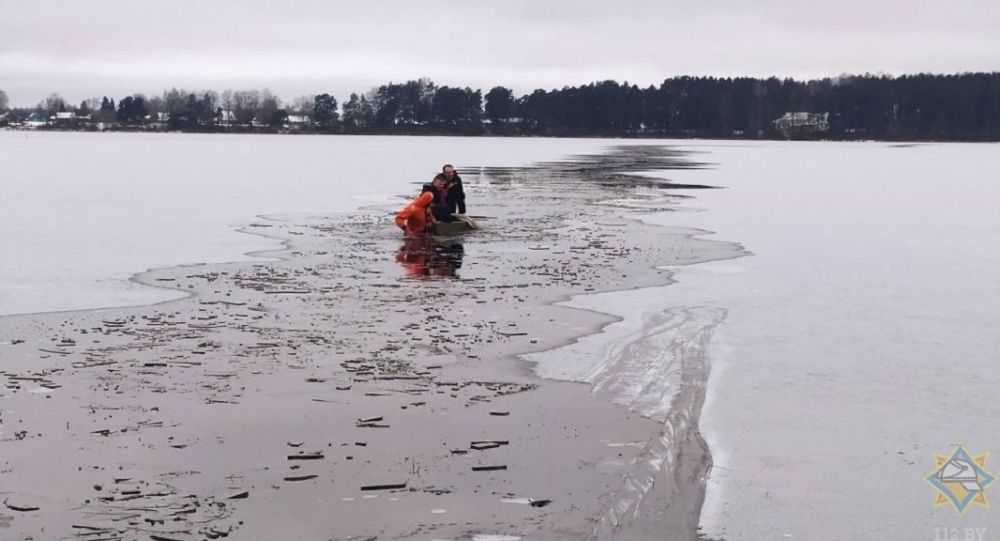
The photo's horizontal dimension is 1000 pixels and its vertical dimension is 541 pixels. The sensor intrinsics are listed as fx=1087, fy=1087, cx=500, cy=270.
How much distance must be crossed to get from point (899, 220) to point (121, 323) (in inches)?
604

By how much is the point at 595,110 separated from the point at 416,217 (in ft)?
421

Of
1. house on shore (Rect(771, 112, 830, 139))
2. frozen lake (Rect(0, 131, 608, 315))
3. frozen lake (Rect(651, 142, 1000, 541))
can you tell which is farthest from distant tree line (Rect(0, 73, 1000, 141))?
frozen lake (Rect(651, 142, 1000, 541))

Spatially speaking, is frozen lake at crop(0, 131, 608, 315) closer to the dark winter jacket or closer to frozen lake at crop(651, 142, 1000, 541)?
the dark winter jacket

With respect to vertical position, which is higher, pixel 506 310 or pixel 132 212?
pixel 132 212

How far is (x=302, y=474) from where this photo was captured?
5.37 metres

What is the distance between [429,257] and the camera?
14133 mm

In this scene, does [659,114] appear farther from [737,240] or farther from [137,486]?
[137,486]

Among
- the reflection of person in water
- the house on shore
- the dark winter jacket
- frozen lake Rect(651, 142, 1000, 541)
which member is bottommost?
frozen lake Rect(651, 142, 1000, 541)

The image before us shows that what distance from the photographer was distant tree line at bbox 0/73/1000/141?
135500 millimetres

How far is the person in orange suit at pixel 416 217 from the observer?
16.5 m

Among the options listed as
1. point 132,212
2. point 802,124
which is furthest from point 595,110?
point 132,212

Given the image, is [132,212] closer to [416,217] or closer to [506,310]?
[416,217]

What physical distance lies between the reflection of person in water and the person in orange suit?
275 mm

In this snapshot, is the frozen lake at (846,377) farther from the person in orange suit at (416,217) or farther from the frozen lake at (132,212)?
the frozen lake at (132,212)
